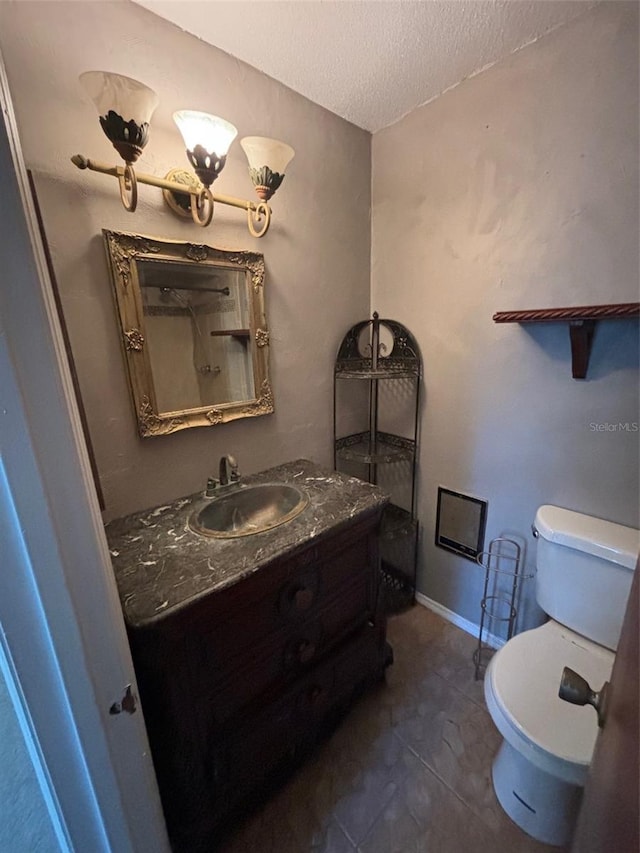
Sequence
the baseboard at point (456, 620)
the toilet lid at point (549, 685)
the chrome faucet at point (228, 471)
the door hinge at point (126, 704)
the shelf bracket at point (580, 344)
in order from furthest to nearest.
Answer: the baseboard at point (456, 620)
the chrome faucet at point (228, 471)
the shelf bracket at point (580, 344)
the toilet lid at point (549, 685)
the door hinge at point (126, 704)

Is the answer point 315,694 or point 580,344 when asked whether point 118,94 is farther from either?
point 315,694

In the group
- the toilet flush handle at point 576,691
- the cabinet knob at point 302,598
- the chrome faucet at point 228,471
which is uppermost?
the chrome faucet at point 228,471

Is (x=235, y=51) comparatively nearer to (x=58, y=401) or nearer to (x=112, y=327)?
(x=112, y=327)

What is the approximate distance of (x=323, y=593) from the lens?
1129 mm

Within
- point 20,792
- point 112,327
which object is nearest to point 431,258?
point 112,327

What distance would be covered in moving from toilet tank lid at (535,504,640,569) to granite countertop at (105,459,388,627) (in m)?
0.60

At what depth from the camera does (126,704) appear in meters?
0.60

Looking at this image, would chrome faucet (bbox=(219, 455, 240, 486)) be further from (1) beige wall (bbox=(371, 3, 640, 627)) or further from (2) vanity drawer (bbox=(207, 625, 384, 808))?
(1) beige wall (bbox=(371, 3, 640, 627))

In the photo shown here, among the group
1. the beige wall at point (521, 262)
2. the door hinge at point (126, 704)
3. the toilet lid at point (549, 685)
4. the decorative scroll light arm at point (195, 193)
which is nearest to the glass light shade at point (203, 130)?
the decorative scroll light arm at point (195, 193)

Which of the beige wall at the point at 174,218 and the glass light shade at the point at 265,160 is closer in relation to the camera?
the beige wall at the point at 174,218

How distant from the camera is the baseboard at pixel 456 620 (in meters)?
1.62

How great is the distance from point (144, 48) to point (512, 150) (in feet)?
3.95

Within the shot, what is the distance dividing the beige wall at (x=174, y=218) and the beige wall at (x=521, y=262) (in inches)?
11.3
